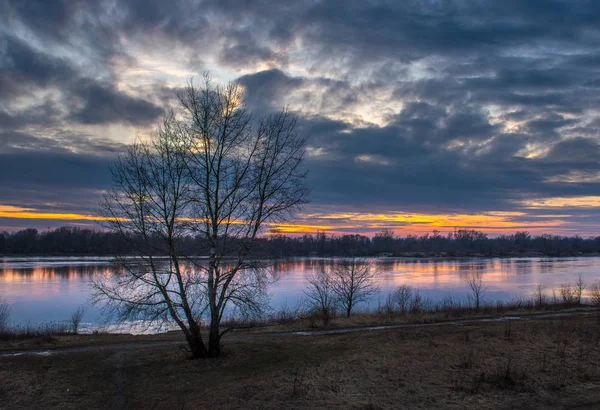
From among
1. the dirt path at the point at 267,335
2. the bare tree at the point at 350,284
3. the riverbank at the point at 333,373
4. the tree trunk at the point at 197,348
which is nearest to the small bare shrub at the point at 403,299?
the bare tree at the point at 350,284

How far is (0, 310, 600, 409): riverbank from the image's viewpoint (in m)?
9.16

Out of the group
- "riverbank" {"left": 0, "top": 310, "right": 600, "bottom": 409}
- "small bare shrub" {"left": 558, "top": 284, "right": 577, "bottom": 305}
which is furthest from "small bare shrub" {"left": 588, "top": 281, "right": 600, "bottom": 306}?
"riverbank" {"left": 0, "top": 310, "right": 600, "bottom": 409}

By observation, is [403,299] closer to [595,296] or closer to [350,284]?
[350,284]

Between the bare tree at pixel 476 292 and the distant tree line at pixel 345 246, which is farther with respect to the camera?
the distant tree line at pixel 345 246

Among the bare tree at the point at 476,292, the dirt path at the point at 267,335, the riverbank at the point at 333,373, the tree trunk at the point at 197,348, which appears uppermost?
the tree trunk at the point at 197,348

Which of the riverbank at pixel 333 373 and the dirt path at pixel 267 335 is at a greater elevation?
the riverbank at pixel 333 373

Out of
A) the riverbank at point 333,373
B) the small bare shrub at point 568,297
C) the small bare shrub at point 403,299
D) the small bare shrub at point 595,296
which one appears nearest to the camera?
the riverbank at point 333,373

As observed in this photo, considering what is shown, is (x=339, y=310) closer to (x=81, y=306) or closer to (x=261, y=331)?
(x=261, y=331)

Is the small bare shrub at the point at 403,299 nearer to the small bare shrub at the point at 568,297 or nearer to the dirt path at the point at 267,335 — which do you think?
the dirt path at the point at 267,335

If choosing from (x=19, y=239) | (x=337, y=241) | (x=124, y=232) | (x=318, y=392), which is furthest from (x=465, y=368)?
(x=19, y=239)

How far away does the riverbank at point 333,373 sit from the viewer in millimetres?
9164

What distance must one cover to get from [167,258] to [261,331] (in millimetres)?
5869

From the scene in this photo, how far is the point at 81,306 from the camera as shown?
31.8m

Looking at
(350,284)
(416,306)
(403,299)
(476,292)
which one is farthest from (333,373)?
(476,292)
